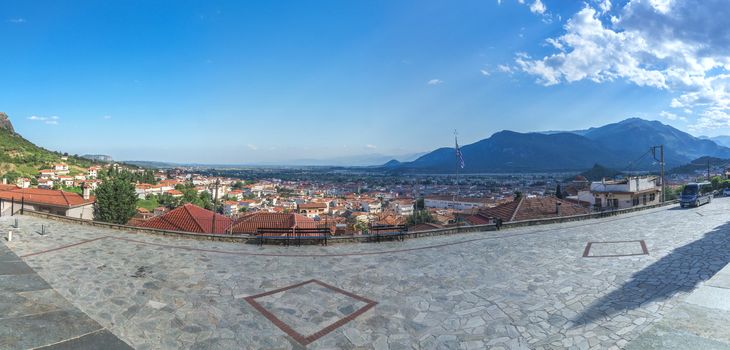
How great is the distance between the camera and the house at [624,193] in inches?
1239

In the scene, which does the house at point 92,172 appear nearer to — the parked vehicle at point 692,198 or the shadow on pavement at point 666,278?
the shadow on pavement at point 666,278

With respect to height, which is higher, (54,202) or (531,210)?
(531,210)

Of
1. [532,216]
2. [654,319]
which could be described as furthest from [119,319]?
[532,216]

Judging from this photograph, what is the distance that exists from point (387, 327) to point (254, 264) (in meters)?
4.91

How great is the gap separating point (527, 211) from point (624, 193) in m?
15.2

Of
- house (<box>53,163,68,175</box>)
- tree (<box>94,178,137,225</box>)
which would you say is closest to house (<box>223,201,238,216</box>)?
tree (<box>94,178,137,225</box>)

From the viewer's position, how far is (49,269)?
8.05 m

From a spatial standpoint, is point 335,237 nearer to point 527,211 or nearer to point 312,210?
point 527,211

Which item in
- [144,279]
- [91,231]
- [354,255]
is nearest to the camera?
[144,279]

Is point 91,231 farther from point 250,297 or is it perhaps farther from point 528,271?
point 528,271

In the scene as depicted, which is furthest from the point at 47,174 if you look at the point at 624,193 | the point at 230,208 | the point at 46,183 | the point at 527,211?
the point at 624,193

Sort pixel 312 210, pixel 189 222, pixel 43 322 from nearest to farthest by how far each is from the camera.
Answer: pixel 43 322, pixel 189 222, pixel 312 210

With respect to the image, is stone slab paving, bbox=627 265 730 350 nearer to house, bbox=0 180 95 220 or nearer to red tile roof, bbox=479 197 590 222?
red tile roof, bbox=479 197 590 222

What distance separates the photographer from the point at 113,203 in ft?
128
